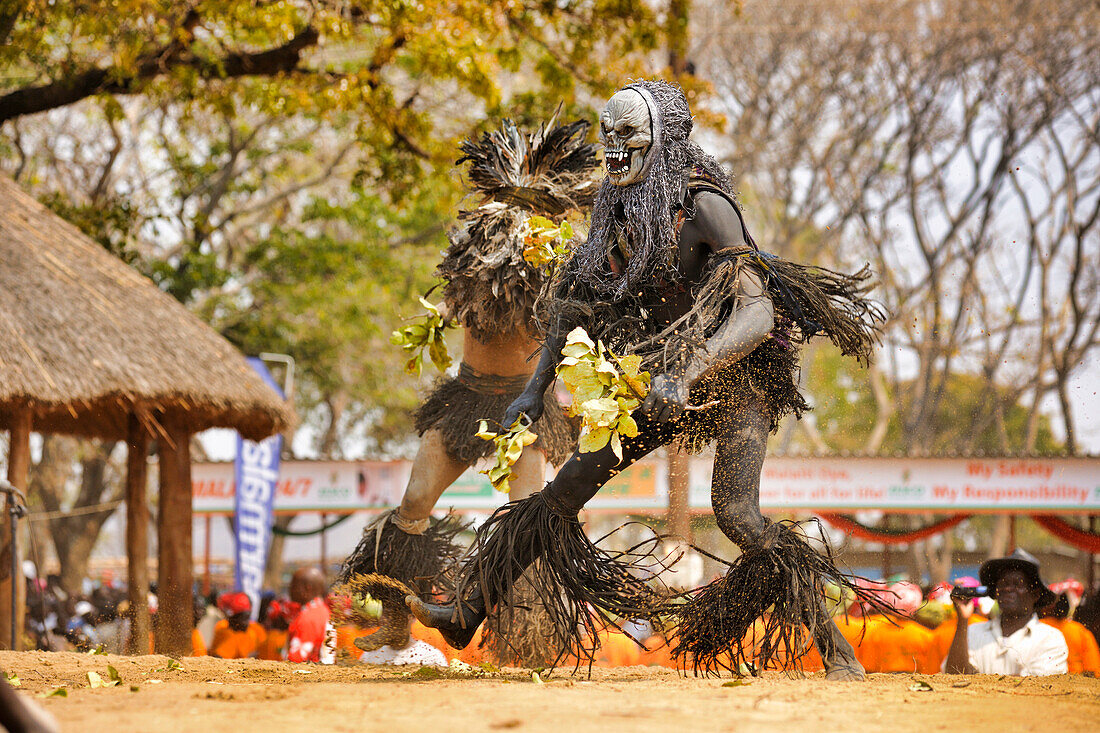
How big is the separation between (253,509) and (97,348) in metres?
3.69

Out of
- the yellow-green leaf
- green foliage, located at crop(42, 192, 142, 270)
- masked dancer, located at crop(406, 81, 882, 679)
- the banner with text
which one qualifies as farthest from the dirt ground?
the banner with text

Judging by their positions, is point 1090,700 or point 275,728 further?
point 1090,700

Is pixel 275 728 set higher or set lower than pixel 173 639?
higher

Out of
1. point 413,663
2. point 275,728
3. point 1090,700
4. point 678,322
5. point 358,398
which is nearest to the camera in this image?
point 275,728

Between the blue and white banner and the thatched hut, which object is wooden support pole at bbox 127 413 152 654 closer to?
the thatched hut

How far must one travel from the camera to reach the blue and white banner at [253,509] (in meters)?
11.6

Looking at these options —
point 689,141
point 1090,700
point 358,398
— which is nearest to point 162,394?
point 689,141

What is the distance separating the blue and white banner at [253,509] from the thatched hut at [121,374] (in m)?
1.56

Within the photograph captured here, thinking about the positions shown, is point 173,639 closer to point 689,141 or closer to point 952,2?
point 689,141

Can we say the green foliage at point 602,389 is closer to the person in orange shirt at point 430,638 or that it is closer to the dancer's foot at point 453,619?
the dancer's foot at point 453,619

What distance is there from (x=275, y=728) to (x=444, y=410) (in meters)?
2.68

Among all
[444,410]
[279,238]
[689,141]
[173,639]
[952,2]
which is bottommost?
[173,639]

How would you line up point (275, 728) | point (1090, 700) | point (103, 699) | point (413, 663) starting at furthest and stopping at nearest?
point (413, 663)
point (1090, 700)
point (103, 699)
point (275, 728)

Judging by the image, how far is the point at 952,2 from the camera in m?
15.8
